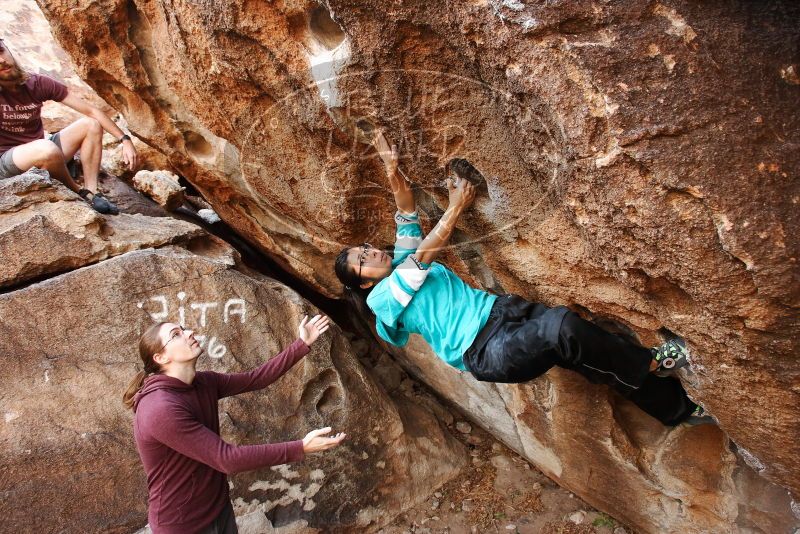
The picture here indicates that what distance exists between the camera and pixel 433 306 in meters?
2.51

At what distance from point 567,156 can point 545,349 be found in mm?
766

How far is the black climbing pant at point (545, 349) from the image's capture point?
7.23 feet

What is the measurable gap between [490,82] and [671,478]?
2202mm

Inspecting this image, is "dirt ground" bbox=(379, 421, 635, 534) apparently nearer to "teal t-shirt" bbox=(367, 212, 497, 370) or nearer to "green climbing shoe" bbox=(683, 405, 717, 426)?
"green climbing shoe" bbox=(683, 405, 717, 426)

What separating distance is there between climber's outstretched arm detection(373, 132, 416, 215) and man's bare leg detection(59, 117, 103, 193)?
2.32 metres

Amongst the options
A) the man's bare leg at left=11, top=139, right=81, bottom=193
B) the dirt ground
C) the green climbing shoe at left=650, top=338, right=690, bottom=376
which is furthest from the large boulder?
the green climbing shoe at left=650, top=338, right=690, bottom=376

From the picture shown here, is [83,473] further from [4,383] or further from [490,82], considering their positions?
[490,82]

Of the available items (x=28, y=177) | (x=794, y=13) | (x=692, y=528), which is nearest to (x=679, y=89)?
(x=794, y=13)

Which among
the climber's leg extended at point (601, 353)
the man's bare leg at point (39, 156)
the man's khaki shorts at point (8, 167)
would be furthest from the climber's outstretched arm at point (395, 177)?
the man's khaki shorts at point (8, 167)

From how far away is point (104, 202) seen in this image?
11.6 ft

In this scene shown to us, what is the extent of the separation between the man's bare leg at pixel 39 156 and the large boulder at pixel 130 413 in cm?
33

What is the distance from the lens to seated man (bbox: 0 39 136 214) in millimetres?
3502

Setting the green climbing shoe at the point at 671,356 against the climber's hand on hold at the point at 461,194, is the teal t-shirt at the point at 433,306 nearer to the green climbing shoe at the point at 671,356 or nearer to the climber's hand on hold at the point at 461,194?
the climber's hand on hold at the point at 461,194

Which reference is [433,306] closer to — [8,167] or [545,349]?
[545,349]
